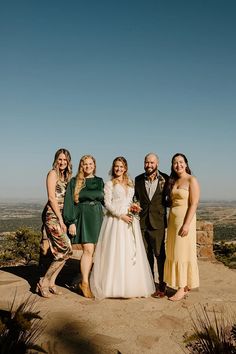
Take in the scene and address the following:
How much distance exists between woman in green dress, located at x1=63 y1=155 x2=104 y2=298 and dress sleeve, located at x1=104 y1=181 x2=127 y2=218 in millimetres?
85

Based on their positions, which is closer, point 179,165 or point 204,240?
point 179,165

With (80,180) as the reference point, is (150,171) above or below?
above

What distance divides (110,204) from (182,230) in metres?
1.09

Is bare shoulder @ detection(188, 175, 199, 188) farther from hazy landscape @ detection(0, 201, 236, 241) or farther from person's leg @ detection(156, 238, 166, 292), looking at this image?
hazy landscape @ detection(0, 201, 236, 241)

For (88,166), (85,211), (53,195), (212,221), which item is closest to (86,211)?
(85,211)

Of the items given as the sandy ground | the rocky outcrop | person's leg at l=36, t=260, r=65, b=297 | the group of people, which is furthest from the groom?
the rocky outcrop

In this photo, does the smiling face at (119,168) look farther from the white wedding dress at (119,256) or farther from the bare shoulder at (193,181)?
the bare shoulder at (193,181)

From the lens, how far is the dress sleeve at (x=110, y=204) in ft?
16.6

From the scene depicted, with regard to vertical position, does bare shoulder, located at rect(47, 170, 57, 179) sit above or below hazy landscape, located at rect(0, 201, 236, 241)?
above

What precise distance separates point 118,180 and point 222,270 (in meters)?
3.72

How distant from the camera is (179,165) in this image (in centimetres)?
510

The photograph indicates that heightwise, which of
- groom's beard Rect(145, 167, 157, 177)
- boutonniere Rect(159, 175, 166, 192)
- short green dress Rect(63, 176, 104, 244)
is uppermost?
groom's beard Rect(145, 167, 157, 177)

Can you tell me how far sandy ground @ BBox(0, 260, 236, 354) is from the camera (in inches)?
139

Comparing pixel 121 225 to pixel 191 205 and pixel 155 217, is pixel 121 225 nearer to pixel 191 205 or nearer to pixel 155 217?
pixel 155 217
